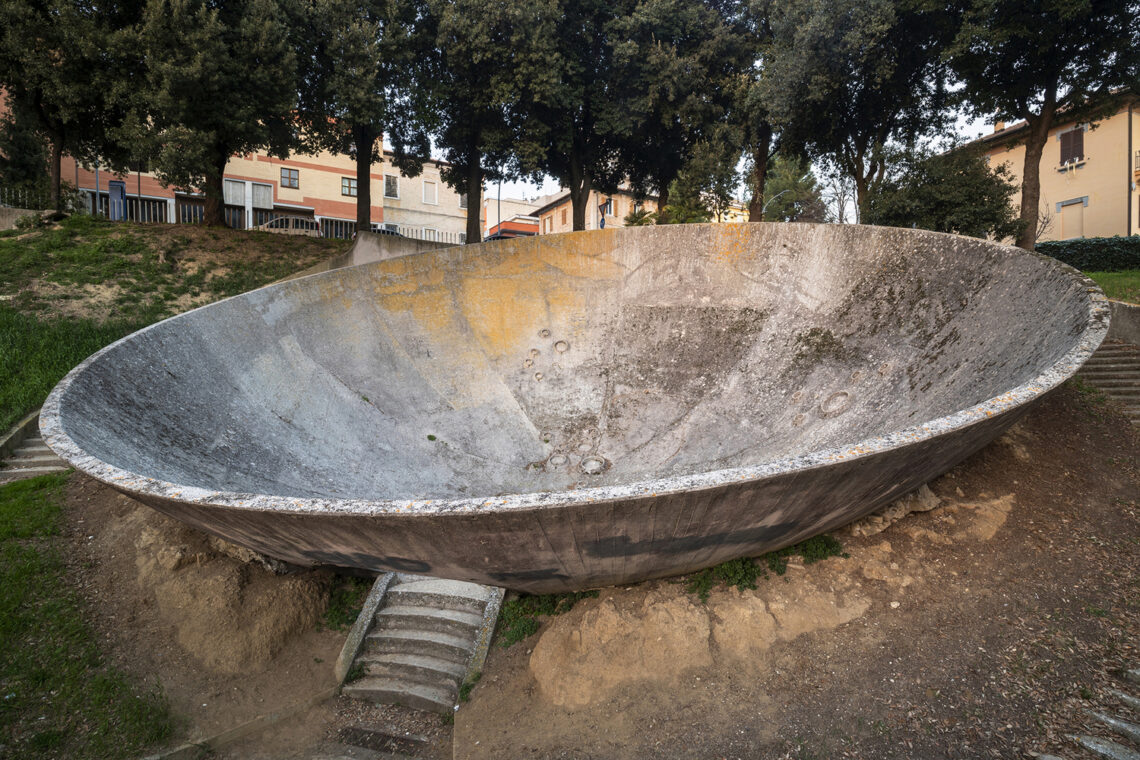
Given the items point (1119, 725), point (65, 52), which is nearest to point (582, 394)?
point (1119, 725)

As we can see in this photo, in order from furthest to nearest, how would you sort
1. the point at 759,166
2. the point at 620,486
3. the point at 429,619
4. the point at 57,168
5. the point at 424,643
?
the point at 759,166 < the point at 57,168 < the point at 429,619 < the point at 424,643 < the point at 620,486

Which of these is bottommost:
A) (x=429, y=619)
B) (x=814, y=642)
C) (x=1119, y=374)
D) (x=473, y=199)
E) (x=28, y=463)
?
(x=429, y=619)

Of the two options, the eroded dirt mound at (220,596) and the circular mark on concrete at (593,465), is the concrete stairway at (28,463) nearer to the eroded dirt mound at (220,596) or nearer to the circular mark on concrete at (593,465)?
the eroded dirt mound at (220,596)

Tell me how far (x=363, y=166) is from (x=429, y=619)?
15139 mm

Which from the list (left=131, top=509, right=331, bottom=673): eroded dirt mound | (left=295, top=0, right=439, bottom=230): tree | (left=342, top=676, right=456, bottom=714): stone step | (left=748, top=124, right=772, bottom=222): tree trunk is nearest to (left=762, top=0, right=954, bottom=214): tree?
(left=748, top=124, right=772, bottom=222): tree trunk

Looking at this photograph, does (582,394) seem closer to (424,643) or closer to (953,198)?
(424,643)

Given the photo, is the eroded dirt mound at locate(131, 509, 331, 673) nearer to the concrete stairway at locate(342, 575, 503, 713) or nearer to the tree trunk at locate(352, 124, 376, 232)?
the concrete stairway at locate(342, 575, 503, 713)

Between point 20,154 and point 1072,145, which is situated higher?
point 1072,145

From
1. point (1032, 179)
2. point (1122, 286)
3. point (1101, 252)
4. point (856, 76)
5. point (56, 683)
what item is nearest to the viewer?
point (56, 683)

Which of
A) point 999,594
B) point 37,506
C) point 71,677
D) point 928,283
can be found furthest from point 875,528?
point 37,506

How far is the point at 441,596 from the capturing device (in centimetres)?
847

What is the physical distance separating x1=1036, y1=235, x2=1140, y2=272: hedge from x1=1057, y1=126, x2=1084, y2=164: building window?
→ 739cm

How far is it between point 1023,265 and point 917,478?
274 cm

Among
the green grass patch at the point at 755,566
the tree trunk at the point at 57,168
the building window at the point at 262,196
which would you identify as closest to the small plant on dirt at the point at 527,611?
the green grass patch at the point at 755,566
